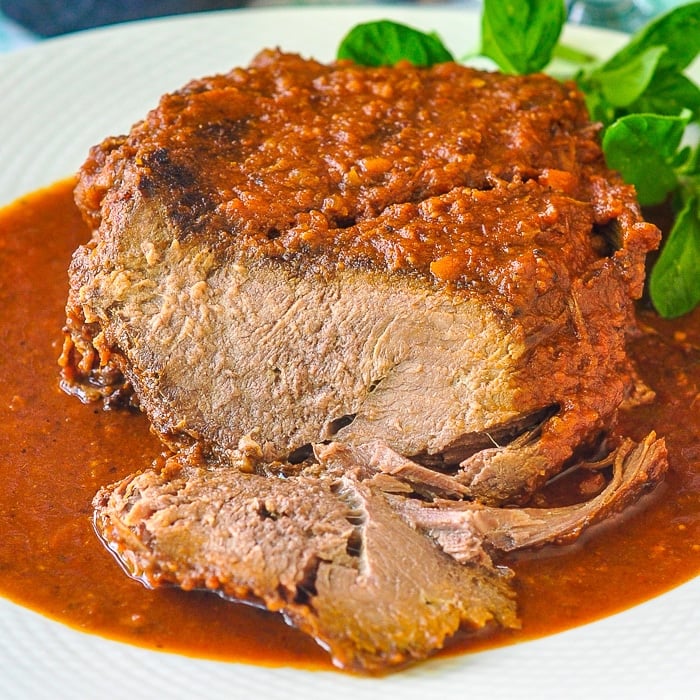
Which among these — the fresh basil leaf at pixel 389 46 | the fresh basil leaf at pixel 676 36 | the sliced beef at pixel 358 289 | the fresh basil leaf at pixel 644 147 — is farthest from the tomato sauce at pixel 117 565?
the fresh basil leaf at pixel 389 46

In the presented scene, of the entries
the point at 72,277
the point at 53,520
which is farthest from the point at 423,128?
the point at 53,520

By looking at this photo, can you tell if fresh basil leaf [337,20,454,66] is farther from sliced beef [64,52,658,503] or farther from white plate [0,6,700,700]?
white plate [0,6,700,700]

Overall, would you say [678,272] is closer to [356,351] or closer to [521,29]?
[521,29]

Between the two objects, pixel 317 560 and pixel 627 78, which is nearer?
pixel 317 560

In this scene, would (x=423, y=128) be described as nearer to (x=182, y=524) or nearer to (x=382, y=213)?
(x=382, y=213)

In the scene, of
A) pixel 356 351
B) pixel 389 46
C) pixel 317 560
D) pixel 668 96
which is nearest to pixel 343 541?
pixel 317 560
